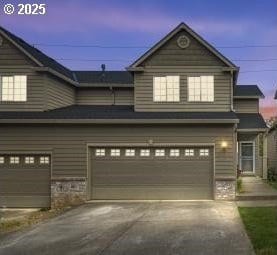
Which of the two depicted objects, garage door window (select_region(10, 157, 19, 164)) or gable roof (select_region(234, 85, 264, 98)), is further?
gable roof (select_region(234, 85, 264, 98))

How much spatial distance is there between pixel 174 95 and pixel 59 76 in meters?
A: 5.42

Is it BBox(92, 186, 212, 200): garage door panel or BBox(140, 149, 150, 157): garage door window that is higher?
BBox(140, 149, 150, 157): garage door window

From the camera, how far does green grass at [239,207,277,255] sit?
10.8 m

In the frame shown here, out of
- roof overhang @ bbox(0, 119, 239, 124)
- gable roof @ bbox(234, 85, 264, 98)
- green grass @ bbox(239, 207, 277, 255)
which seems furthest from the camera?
gable roof @ bbox(234, 85, 264, 98)

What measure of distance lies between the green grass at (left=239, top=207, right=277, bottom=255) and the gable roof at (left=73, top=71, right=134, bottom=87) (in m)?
12.7

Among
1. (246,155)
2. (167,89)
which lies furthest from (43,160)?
(246,155)

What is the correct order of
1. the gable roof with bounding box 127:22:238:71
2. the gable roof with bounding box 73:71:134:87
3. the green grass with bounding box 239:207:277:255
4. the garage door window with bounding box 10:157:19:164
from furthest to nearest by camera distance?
the gable roof with bounding box 73:71:134:87
the gable roof with bounding box 127:22:238:71
the garage door window with bounding box 10:157:19:164
the green grass with bounding box 239:207:277:255

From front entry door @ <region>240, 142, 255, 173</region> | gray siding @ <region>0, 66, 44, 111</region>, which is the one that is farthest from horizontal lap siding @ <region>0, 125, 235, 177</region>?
front entry door @ <region>240, 142, 255, 173</region>

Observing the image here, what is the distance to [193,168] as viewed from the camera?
20.6 metres

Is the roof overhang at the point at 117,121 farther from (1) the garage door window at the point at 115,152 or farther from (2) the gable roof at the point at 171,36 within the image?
(2) the gable roof at the point at 171,36

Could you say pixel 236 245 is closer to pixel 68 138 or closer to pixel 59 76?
pixel 68 138

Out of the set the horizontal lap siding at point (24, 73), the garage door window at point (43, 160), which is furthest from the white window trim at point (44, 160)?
the horizontal lap siding at point (24, 73)

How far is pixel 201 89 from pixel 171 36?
2.57 meters

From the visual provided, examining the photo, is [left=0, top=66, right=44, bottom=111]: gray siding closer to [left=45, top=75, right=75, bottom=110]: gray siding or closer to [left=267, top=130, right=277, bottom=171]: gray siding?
[left=45, top=75, right=75, bottom=110]: gray siding
